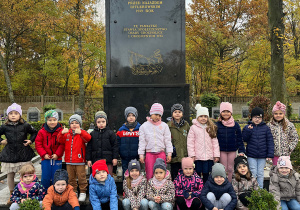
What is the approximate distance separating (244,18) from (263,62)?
475 cm

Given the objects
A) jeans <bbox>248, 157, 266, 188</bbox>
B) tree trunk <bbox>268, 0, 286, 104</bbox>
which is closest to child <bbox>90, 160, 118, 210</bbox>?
jeans <bbox>248, 157, 266, 188</bbox>

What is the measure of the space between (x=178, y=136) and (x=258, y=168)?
1.50 meters

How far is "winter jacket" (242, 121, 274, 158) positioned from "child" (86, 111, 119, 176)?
2.28 m

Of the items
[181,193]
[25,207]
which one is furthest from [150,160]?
[25,207]

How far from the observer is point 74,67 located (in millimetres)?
23578

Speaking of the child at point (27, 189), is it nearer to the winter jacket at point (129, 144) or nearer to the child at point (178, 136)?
the winter jacket at point (129, 144)

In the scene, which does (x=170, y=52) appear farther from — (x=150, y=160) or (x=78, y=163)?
(x=78, y=163)

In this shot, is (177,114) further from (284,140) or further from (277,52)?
(277,52)

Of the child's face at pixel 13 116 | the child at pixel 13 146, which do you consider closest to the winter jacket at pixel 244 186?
the child at pixel 13 146

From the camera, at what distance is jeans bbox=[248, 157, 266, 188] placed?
4484mm

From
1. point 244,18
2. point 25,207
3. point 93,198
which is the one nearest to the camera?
point 25,207

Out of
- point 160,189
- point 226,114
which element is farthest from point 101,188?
point 226,114

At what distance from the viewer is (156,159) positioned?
4145 mm

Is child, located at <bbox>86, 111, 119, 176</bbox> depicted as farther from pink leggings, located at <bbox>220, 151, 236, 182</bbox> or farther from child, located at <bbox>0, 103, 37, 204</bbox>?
pink leggings, located at <bbox>220, 151, 236, 182</bbox>
